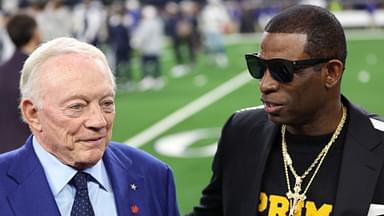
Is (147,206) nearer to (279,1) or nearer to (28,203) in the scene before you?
(28,203)

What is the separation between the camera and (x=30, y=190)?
3260mm

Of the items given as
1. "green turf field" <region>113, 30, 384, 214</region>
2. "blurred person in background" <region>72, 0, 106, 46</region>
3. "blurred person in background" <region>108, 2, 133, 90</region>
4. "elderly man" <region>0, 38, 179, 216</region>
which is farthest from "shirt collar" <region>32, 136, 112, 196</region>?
"blurred person in background" <region>72, 0, 106, 46</region>

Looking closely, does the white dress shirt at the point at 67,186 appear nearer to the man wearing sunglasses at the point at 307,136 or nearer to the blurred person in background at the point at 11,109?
the man wearing sunglasses at the point at 307,136

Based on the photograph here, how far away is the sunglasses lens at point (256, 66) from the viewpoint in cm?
363

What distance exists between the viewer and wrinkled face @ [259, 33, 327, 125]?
358cm

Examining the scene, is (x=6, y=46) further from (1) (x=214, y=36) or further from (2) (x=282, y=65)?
(2) (x=282, y=65)

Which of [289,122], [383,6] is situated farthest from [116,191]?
[383,6]

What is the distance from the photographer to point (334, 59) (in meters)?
3.64

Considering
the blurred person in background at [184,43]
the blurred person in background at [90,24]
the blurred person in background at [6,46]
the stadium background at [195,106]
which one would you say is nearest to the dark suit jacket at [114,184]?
the stadium background at [195,106]

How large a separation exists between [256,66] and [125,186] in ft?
2.42

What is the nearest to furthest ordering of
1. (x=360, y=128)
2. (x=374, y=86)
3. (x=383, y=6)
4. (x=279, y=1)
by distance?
(x=360, y=128) < (x=374, y=86) < (x=383, y=6) < (x=279, y=1)

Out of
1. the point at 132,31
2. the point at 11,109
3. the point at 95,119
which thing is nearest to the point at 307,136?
the point at 95,119

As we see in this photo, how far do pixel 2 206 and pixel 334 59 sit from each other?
4.69 feet

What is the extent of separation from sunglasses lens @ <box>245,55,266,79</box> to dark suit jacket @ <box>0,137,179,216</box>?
0.54 m
